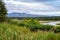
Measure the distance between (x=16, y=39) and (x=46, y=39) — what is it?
61.7 inches

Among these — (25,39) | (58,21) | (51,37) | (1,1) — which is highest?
(25,39)

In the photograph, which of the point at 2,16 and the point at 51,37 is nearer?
the point at 51,37

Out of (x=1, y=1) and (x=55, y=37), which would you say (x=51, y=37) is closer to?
(x=55, y=37)

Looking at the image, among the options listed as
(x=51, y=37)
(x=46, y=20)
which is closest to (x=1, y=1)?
(x=46, y=20)

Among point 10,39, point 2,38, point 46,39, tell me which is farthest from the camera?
point 46,39

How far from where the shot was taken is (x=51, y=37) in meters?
7.78

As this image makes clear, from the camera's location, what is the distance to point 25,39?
6.18m

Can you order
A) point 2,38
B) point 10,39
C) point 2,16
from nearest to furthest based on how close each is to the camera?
point 10,39 → point 2,38 → point 2,16

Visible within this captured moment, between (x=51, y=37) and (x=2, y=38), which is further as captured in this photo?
(x=51, y=37)

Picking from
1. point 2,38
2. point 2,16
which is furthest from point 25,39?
point 2,16

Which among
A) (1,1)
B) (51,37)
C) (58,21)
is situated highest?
(51,37)

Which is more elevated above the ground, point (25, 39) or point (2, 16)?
point (25, 39)

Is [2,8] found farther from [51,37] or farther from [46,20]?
[51,37]

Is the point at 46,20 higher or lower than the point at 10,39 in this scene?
lower
